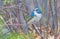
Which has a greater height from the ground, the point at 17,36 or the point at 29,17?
the point at 29,17

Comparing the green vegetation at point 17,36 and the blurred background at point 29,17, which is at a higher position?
the blurred background at point 29,17

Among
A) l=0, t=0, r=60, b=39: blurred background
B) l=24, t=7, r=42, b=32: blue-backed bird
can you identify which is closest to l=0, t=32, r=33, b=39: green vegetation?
l=0, t=0, r=60, b=39: blurred background

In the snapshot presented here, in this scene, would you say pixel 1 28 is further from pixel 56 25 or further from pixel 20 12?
pixel 56 25

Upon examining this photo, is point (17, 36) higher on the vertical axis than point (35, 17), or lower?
lower

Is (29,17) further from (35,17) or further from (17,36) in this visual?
(17,36)

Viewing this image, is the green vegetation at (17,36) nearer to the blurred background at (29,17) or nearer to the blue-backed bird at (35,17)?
the blurred background at (29,17)

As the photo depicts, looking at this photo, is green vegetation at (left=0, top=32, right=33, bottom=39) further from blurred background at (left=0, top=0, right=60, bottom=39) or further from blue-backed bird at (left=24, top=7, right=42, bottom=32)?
blue-backed bird at (left=24, top=7, right=42, bottom=32)

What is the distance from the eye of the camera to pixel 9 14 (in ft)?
16.8

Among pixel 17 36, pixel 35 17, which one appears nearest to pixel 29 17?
pixel 35 17

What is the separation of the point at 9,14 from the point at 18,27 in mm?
221

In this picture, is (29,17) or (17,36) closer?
(17,36)

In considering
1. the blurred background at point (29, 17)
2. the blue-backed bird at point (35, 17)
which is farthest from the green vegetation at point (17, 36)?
the blue-backed bird at point (35, 17)

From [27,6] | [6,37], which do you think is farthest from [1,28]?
[27,6]

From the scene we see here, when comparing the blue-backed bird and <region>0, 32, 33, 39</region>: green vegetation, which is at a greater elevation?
the blue-backed bird
